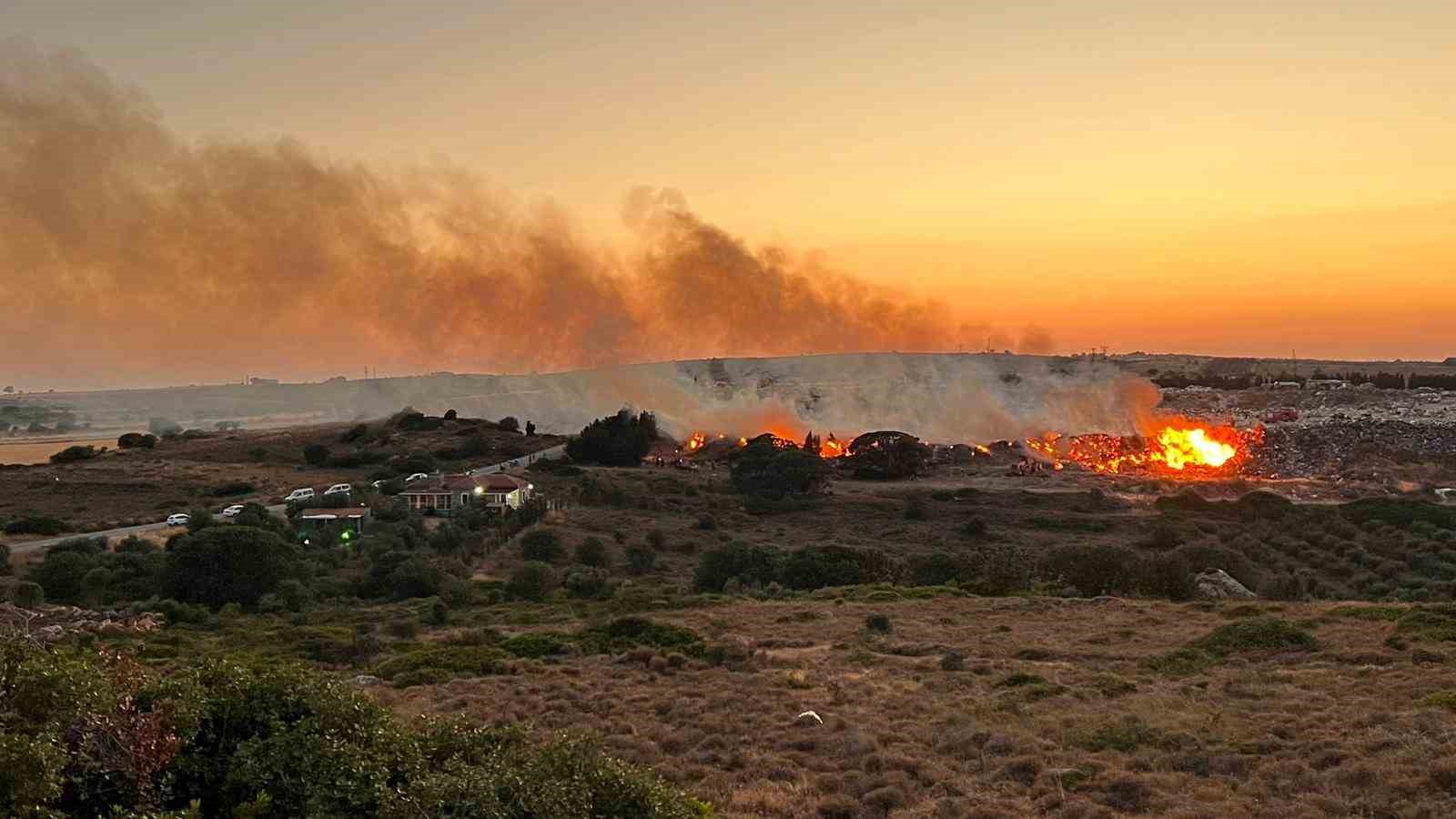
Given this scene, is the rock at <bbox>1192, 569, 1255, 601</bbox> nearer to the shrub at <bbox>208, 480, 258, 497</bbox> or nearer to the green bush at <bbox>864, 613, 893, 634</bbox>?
the green bush at <bbox>864, 613, 893, 634</bbox>

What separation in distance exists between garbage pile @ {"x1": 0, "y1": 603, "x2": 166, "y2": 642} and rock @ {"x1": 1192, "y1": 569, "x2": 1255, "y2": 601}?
3296 cm

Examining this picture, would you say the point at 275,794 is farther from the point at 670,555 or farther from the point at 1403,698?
the point at 670,555

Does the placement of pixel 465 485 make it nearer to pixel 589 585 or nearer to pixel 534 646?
pixel 589 585

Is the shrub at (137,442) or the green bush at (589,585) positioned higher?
the shrub at (137,442)

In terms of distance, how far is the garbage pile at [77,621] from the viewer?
92.0 feet

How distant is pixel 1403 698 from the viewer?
56.7 ft

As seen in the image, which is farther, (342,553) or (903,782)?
(342,553)

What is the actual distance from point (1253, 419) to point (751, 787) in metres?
88.3

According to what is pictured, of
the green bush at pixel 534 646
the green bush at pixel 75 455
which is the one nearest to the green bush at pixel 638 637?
the green bush at pixel 534 646

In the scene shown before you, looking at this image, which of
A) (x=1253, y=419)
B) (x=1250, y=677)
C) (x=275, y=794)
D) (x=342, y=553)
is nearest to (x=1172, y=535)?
(x=1250, y=677)

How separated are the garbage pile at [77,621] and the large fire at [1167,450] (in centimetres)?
6111

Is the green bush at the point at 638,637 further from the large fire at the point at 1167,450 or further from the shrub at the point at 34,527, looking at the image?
the large fire at the point at 1167,450

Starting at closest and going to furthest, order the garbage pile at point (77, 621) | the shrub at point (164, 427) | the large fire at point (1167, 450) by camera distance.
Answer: the garbage pile at point (77, 621) < the large fire at point (1167, 450) < the shrub at point (164, 427)

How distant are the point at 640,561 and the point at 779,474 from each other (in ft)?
69.1
